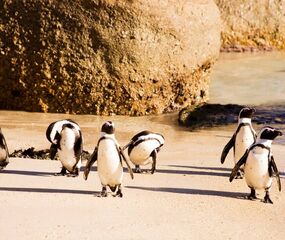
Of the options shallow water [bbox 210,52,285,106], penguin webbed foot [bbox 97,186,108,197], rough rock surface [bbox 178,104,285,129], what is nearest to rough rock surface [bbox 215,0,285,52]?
shallow water [bbox 210,52,285,106]

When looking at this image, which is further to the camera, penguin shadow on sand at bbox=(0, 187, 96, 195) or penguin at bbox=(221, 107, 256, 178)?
penguin at bbox=(221, 107, 256, 178)

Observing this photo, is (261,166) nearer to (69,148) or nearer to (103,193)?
(103,193)

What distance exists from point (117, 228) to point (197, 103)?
7738 mm

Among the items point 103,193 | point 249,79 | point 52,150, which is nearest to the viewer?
point 103,193

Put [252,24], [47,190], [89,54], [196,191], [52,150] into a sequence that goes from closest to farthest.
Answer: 1. [47,190]
2. [196,191]
3. [52,150]
4. [89,54]
5. [252,24]

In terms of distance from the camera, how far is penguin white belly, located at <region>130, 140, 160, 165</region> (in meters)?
9.04

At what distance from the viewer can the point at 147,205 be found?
719 centimetres

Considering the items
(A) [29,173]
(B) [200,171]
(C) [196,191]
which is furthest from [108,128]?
(B) [200,171]

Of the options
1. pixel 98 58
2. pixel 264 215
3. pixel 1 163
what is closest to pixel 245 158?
pixel 264 215

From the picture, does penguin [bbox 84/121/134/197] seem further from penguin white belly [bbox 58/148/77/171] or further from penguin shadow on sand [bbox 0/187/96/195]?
penguin white belly [bbox 58/148/77/171]

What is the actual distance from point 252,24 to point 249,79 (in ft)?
14.2

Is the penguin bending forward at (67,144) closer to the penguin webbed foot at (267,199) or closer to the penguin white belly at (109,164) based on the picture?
the penguin white belly at (109,164)

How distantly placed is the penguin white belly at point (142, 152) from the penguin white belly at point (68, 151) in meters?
0.75

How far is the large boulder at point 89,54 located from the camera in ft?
41.7
